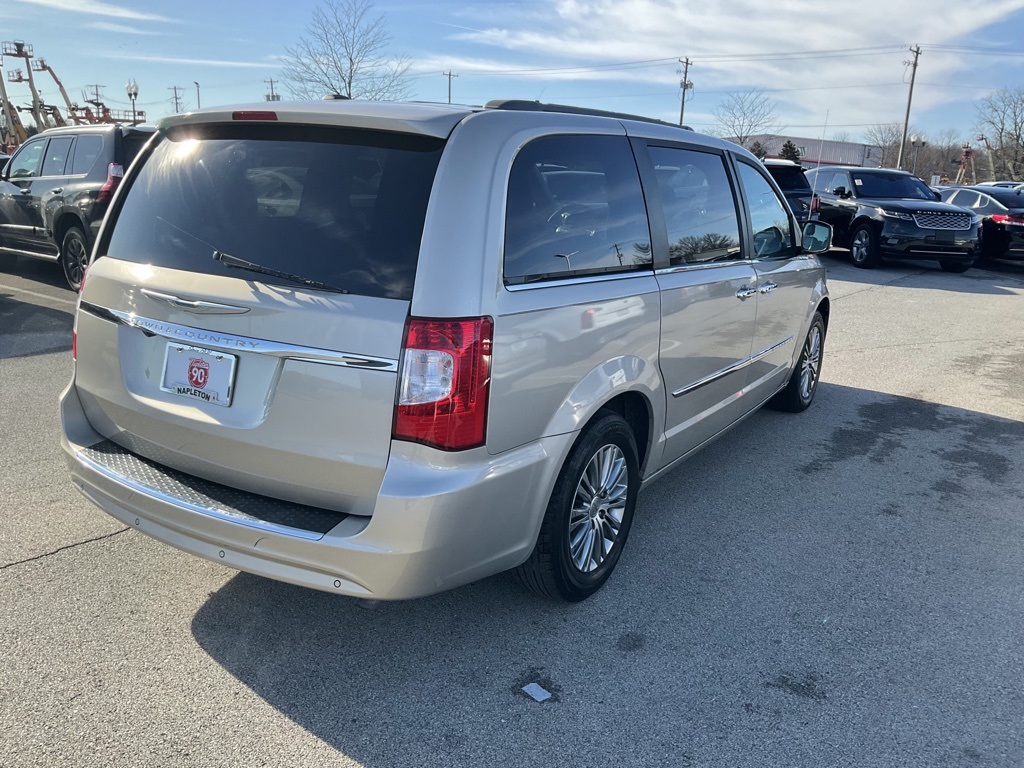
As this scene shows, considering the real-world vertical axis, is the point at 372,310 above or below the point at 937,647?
above

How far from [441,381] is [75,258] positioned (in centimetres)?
849

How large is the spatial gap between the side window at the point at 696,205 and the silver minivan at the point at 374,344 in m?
0.29

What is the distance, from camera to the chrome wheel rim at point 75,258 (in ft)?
29.6

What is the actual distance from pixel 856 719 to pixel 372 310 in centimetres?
203

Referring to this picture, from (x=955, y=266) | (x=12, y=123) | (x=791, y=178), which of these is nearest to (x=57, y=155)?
(x=791, y=178)

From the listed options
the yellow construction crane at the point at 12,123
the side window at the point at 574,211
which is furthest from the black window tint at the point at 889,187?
the yellow construction crane at the point at 12,123

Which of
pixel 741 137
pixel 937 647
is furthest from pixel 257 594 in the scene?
pixel 741 137

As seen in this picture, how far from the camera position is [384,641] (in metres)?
2.91

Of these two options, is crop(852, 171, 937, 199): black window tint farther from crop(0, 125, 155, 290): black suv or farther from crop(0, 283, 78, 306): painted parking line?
crop(0, 283, 78, 306): painted parking line

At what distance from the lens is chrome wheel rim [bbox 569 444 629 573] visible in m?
3.12

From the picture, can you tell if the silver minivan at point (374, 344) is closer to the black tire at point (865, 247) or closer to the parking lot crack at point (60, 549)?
the parking lot crack at point (60, 549)

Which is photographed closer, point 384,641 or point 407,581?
point 407,581

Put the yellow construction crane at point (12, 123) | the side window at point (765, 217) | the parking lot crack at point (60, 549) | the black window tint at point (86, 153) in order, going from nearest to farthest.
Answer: the parking lot crack at point (60, 549) → the side window at point (765, 217) → the black window tint at point (86, 153) → the yellow construction crane at point (12, 123)

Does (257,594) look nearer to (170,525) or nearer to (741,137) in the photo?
(170,525)
